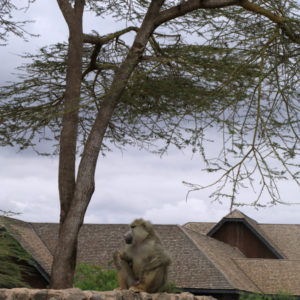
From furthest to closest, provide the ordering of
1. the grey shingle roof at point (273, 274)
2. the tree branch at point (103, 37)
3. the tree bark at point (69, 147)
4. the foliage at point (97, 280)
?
the grey shingle roof at point (273, 274), the foliage at point (97, 280), the tree branch at point (103, 37), the tree bark at point (69, 147)

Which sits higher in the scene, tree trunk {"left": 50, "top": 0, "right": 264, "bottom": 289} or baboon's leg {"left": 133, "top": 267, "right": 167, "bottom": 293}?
tree trunk {"left": 50, "top": 0, "right": 264, "bottom": 289}

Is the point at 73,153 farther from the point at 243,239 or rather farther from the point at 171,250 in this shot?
the point at 243,239

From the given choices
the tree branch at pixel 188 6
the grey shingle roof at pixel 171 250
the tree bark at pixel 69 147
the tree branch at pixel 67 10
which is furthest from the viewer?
the grey shingle roof at pixel 171 250

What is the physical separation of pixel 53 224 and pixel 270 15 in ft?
57.3

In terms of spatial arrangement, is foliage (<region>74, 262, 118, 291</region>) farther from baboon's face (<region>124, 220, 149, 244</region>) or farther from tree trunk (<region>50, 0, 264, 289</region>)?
baboon's face (<region>124, 220, 149, 244</region>)

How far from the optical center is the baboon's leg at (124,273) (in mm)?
8211

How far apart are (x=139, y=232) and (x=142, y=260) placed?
0.37 metres

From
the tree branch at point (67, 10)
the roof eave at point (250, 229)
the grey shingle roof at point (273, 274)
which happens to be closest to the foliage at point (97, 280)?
the tree branch at point (67, 10)

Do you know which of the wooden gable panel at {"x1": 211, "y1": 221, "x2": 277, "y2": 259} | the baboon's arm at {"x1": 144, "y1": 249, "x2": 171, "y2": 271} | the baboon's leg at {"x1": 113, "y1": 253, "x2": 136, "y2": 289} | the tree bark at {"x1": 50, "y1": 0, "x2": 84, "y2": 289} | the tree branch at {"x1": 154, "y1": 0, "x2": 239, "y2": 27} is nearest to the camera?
the baboon's arm at {"x1": 144, "y1": 249, "x2": 171, "y2": 271}

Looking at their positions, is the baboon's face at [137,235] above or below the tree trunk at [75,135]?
below

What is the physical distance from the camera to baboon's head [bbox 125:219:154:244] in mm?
7996

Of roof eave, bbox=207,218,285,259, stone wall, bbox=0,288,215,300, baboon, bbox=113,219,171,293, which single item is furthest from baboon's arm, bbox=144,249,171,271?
roof eave, bbox=207,218,285,259

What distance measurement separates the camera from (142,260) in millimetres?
8008

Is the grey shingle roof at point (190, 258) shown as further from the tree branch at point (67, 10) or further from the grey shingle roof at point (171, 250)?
the tree branch at point (67, 10)
